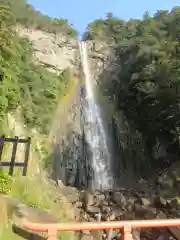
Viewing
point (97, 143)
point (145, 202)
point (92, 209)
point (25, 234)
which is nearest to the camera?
point (25, 234)

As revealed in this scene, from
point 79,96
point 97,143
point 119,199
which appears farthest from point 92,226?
point 79,96

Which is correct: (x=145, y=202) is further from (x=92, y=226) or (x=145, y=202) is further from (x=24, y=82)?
(x=24, y=82)

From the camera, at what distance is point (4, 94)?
12.0 metres

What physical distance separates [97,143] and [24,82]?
612cm

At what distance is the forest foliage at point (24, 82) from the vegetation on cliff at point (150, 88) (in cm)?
461

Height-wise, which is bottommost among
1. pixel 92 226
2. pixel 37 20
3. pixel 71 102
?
pixel 92 226

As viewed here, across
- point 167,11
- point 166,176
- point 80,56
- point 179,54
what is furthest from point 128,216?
point 167,11

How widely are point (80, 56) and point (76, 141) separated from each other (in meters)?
8.90

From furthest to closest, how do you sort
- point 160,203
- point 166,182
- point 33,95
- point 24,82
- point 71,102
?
point 71,102 → point 33,95 → point 24,82 → point 166,182 → point 160,203

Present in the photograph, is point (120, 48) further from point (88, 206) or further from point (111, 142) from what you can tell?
point (88, 206)

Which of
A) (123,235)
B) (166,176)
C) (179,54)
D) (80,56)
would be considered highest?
(80,56)

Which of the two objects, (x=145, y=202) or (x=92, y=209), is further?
(x=145, y=202)

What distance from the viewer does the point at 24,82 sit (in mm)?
15961

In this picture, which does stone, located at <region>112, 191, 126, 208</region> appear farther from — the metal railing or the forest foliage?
the metal railing
